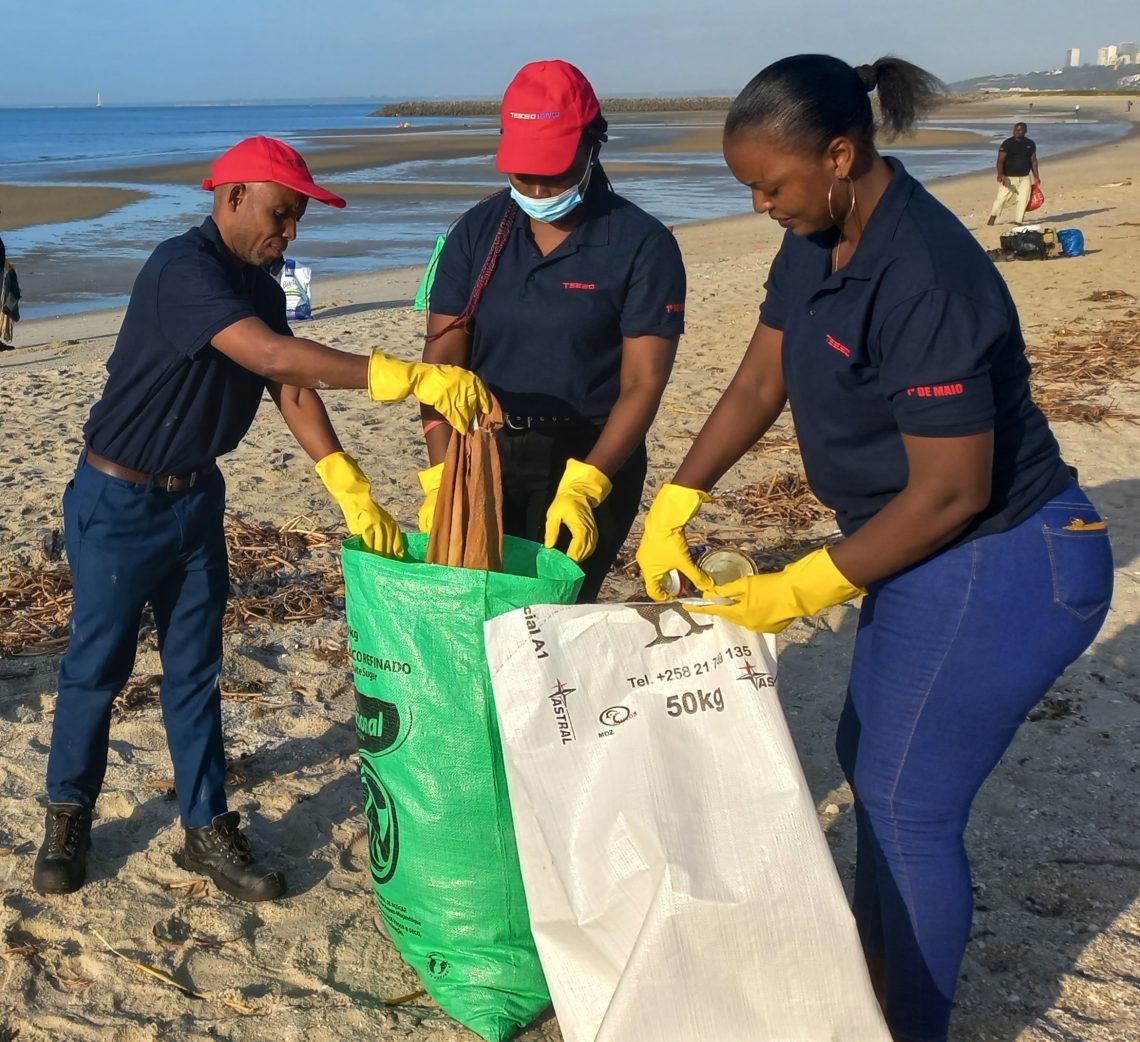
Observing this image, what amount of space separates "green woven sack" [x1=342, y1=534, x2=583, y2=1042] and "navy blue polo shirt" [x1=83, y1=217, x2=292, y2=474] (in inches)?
19.3

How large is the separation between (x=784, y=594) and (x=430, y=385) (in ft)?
2.73

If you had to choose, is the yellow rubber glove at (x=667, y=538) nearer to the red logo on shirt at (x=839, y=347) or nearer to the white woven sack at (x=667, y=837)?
the white woven sack at (x=667, y=837)

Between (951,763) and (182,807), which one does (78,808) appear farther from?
(951,763)

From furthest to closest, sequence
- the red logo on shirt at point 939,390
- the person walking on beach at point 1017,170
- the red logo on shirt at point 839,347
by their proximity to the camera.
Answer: the person walking on beach at point 1017,170, the red logo on shirt at point 839,347, the red logo on shirt at point 939,390

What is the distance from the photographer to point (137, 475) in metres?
2.62

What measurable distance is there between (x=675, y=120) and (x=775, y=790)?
221 feet

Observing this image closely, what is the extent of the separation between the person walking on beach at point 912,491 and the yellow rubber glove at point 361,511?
0.72 meters

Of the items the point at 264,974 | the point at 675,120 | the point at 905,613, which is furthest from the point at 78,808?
the point at 675,120

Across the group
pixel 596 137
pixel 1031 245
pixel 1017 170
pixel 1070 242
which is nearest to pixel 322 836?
pixel 596 137

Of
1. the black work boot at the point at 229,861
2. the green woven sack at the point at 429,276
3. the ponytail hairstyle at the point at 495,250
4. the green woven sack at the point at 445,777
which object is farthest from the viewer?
the green woven sack at the point at 429,276

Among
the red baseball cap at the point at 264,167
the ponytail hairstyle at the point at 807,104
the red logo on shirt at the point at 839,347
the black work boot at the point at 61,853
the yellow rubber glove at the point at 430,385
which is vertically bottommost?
the black work boot at the point at 61,853

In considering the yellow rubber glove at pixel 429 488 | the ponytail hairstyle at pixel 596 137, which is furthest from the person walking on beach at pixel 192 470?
the ponytail hairstyle at pixel 596 137

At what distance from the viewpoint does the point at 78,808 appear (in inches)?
110

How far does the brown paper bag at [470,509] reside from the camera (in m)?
2.29
